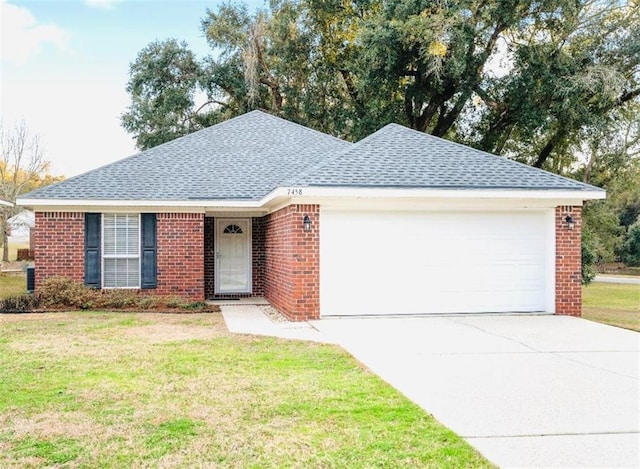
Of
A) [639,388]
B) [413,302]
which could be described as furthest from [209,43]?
[639,388]

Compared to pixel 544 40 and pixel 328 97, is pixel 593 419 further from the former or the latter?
pixel 328 97

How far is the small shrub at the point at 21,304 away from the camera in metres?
12.8

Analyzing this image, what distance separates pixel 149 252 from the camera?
47.2 ft

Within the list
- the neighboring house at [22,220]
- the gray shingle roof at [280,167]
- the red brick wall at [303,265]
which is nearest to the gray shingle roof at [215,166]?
the gray shingle roof at [280,167]

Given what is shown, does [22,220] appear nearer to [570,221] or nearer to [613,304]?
[613,304]

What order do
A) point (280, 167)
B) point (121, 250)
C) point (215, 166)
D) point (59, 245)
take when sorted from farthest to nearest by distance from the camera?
1. point (280, 167)
2. point (215, 166)
3. point (121, 250)
4. point (59, 245)

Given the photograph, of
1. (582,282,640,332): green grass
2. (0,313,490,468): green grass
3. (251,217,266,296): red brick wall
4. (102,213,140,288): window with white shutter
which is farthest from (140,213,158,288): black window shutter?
(582,282,640,332): green grass

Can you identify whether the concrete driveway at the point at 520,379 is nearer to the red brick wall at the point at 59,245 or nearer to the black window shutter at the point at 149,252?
the black window shutter at the point at 149,252

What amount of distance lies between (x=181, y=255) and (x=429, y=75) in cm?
1190

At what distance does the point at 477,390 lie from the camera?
6129mm

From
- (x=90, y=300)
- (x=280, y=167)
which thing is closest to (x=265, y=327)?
→ (x=90, y=300)

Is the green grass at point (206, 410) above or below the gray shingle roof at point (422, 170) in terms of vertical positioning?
below

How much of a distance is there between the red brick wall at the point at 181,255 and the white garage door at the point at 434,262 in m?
4.29

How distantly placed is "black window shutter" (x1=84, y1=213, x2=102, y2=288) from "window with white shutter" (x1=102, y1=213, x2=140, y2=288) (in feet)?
0.58
